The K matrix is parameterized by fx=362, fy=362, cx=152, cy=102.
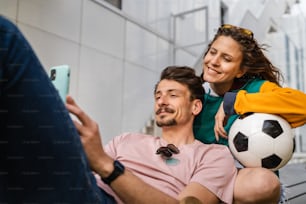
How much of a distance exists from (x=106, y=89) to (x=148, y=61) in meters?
0.58

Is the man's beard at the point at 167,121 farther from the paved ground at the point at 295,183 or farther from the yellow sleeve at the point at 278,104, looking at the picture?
the paved ground at the point at 295,183

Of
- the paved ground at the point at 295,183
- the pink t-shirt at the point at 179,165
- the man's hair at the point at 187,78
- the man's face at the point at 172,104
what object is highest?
the man's hair at the point at 187,78

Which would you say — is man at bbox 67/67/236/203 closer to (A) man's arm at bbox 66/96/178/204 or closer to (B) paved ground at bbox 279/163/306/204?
(A) man's arm at bbox 66/96/178/204

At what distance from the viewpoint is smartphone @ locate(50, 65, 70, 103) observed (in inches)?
17.1

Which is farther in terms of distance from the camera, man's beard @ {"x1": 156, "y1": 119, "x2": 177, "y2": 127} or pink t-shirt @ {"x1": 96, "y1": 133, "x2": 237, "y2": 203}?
man's beard @ {"x1": 156, "y1": 119, "x2": 177, "y2": 127}

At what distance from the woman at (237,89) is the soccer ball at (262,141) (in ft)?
0.07

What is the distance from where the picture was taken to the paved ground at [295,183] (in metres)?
1.04

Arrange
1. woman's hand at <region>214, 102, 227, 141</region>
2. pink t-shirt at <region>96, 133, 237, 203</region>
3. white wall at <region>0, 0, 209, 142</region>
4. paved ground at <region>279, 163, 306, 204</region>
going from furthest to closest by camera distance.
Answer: white wall at <region>0, 0, 209, 142</region> < paved ground at <region>279, 163, 306, 204</region> < woman's hand at <region>214, 102, 227, 141</region> < pink t-shirt at <region>96, 133, 237, 203</region>

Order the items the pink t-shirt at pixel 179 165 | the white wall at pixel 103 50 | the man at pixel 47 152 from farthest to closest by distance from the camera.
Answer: the white wall at pixel 103 50
the pink t-shirt at pixel 179 165
the man at pixel 47 152

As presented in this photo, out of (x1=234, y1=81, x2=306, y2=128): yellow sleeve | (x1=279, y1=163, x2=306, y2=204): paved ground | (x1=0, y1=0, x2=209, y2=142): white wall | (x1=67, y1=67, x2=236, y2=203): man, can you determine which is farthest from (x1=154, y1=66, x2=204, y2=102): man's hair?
(x1=0, y1=0, x2=209, y2=142): white wall

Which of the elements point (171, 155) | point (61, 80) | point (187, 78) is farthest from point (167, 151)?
point (61, 80)

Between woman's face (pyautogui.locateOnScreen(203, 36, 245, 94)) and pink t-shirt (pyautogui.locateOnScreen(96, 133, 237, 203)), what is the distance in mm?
209

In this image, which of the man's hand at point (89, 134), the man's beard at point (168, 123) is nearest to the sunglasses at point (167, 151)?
the man's beard at point (168, 123)

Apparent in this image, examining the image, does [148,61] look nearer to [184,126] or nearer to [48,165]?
[184,126]
